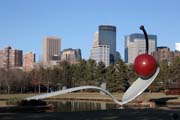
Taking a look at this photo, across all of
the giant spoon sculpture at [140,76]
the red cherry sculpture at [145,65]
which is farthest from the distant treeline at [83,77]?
the red cherry sculpture at [145,65]

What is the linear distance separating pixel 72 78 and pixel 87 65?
4.82 meters

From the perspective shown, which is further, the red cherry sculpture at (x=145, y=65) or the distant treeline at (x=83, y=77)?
the distant treeline at (x=83, y=77)

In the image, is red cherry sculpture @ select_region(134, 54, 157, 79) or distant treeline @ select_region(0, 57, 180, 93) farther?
A: distant treeline @ select_region(0, 57, 180, 93)

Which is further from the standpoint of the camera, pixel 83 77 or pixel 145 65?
pixel 83 77

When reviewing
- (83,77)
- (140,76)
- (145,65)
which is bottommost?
(140,76)

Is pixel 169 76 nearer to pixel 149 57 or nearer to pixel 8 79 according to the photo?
pixel 8 79

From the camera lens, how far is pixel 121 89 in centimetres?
6894

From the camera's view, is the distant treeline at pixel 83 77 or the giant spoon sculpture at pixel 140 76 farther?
the distant treeline at pixel 83 77

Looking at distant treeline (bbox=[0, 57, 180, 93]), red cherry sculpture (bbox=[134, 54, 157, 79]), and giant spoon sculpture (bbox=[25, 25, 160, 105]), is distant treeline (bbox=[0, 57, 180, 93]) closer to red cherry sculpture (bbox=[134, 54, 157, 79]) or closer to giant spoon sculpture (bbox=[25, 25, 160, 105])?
giant spoon sculpture (bbox=[25, 25, 160, 105])

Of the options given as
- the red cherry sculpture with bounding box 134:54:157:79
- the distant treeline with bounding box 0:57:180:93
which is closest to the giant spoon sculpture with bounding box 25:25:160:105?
the red cherry sculpture with bounding box 134:54:157:79

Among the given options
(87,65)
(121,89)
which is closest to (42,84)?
(87,65)

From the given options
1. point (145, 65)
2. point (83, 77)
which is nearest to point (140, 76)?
point (145, 65)

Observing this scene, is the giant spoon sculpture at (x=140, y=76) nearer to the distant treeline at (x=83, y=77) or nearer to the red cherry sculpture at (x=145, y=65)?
the red cherry sculpture at (x=145, y=65)

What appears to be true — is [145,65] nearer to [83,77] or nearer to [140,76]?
[140,76]
